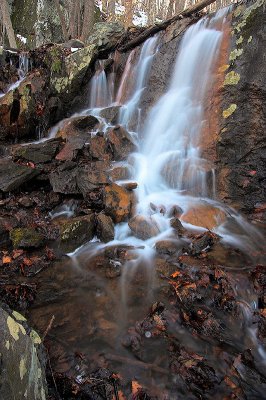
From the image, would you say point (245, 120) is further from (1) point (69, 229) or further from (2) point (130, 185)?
(1) point (69, 229)

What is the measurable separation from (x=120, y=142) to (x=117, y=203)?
2264 millimetres

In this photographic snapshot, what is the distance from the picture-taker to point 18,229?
5.54 metres

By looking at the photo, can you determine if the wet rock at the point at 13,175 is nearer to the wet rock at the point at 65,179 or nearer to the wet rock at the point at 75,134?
the wet rock at the point at 65,179

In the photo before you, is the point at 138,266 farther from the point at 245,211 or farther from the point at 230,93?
the point at 230,93

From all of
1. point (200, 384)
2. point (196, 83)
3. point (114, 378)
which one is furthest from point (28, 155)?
point (200, 384)

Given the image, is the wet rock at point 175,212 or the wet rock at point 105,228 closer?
the wet rock at point 105,228

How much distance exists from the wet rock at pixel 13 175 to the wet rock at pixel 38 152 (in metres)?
0.42

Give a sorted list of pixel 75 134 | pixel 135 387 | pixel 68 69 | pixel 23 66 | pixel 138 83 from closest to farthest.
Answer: pixel 135 387 → pixel 75 134 → pixel 138 83 → pixel 68 69 → pixel 23 66

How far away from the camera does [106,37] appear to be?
9602 mm

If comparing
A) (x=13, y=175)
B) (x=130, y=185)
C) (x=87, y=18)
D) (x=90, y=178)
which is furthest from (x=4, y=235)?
(x=87, y=18)

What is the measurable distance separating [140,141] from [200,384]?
6.27 meters

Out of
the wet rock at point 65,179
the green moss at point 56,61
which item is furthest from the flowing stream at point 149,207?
the green moss at point 56,61

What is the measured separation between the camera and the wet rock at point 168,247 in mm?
5312

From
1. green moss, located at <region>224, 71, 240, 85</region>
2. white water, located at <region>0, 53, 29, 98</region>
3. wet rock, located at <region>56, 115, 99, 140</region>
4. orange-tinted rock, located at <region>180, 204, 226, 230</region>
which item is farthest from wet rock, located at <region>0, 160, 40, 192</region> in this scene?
green moss, located at <region>224, 71, 240, 85</region>
